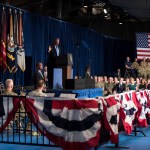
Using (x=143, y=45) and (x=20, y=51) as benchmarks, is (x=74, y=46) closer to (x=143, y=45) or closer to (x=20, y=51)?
(x=143, y=45)

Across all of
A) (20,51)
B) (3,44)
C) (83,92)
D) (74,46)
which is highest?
(74,46)

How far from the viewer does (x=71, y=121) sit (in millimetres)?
5879

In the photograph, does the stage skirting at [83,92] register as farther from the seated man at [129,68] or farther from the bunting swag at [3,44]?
the seated man at [129,68]

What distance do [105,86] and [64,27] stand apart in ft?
15.6

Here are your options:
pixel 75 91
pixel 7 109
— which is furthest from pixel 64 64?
pixel 7 109

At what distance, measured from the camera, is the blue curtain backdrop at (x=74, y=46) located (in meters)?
16.8

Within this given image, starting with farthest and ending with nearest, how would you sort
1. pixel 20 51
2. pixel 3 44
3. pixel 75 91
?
pixel 20 51 → pixel 3 44 → pixel 75 91

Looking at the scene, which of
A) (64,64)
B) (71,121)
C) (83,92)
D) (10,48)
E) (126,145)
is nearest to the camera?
(71,121)

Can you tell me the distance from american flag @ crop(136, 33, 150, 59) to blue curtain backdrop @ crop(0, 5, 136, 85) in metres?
2.71

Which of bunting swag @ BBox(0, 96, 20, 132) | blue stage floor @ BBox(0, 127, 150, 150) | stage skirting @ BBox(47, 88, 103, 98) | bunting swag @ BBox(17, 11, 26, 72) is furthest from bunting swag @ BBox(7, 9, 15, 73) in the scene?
bunting swag @ BBox(0, 96, 20, 132)

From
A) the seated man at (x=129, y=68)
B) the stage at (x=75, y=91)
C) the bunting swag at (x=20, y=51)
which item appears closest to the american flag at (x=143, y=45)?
the seated man at (x=129, y=68)

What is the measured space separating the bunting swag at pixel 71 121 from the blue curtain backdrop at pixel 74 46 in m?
8.63

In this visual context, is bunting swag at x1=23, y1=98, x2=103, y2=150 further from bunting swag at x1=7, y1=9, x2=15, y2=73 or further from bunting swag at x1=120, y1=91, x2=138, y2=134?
bunting swag at x1=7, y1=9, x2=15, y2=73

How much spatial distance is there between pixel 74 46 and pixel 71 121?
16.7 metres
